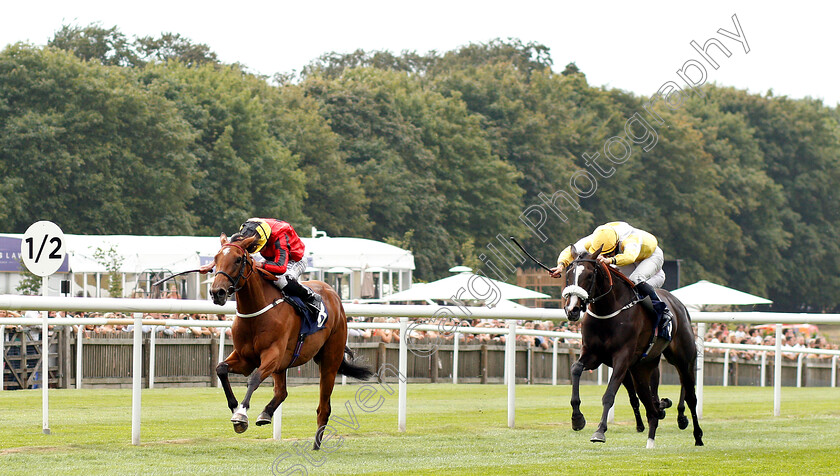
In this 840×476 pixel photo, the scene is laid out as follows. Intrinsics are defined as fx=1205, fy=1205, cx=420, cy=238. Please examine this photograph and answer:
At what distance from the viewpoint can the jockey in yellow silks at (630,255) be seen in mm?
7843

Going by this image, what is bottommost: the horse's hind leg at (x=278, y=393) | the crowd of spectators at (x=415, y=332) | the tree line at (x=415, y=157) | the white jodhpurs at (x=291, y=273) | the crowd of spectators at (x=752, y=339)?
the crowd of spectators at (x=752, y=339)

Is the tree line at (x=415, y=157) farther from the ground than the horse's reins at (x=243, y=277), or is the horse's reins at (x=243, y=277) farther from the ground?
the tree line at (x=415, y=157)

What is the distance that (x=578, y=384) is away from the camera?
7.39 m

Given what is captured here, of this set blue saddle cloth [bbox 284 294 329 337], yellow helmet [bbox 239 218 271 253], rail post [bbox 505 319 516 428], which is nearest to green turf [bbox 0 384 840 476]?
rail post [bbox 505 319 516 428]

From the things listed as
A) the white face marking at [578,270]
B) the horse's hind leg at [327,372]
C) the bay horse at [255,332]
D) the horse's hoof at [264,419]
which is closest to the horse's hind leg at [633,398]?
the white face marking at [578,270]

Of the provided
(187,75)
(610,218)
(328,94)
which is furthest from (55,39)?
(610,218)

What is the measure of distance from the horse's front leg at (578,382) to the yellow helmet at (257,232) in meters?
2.05

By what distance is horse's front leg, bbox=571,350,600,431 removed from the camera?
23.9 ft

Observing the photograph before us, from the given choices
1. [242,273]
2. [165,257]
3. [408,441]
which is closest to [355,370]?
[408,441]

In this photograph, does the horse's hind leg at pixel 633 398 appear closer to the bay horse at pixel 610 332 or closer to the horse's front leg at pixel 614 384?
the bay horse at pixel 610 332

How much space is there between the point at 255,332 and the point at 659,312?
2.83 meters

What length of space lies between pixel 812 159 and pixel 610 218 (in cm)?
1678

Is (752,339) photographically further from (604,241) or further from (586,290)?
(586,290)

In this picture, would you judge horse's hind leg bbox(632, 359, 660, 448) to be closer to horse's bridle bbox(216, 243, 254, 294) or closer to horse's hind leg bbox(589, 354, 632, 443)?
horse's hind leg bbox(589, 354, 632, 443)
